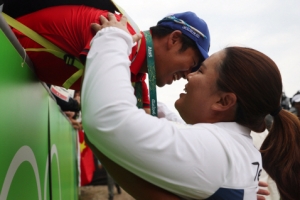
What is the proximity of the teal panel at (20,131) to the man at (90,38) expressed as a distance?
0.11m

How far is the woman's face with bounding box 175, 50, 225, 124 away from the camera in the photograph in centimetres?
124

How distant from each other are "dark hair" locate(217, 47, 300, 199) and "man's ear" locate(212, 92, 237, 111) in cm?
1

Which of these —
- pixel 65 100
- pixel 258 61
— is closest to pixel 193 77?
pixel 258 61

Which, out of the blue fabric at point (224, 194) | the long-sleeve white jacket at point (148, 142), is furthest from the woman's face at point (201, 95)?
the blue fabric at point (224, 194)

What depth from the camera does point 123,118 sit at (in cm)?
99

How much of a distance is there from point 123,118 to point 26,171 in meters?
0.54

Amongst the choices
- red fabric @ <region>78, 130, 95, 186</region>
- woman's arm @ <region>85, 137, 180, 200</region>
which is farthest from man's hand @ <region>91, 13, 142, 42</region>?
red fabric @ <region>78, 130, 95, 186</region>

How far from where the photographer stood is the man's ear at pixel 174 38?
5.66 ft

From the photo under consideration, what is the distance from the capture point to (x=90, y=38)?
1.32m

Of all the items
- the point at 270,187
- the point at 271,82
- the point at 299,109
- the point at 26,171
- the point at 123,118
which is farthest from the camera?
the point at 299,109

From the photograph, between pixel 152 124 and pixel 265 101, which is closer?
pixel 152 124

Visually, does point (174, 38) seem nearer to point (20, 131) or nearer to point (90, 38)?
point (90, 38)

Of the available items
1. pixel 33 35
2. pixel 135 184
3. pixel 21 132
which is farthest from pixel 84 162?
pixel 135 184

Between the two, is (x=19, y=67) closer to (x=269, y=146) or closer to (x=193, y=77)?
(x=193, y=77)
